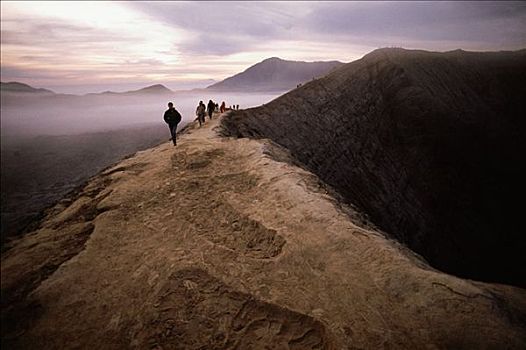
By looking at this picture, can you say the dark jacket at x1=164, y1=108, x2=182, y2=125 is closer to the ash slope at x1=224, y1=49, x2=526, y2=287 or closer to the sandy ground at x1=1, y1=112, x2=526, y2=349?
the sandy ground at x1=1, y1=112, x2=526, y2=349

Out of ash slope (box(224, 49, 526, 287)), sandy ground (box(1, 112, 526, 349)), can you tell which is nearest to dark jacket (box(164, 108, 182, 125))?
sandy ground (box(1, 112, 526, 349))

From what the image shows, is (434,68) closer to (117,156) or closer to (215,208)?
(215,208)

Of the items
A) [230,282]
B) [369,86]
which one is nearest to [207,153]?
[230,282]

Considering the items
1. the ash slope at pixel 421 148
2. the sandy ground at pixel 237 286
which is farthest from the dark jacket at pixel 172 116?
the ash slope at pixel 421 148

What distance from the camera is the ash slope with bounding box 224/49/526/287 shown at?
26.8m

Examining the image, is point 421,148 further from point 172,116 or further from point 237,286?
point 237,286

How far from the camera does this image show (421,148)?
33812 mm

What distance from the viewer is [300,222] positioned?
720 centimetres

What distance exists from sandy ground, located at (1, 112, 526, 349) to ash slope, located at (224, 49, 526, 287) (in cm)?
1201

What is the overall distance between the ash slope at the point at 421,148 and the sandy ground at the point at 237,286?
12.0 meters

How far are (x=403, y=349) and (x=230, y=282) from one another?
303 centimetres

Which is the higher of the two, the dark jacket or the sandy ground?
the dark jacket

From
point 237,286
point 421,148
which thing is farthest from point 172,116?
point 421,148

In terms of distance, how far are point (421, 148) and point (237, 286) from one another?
33.7 meters
